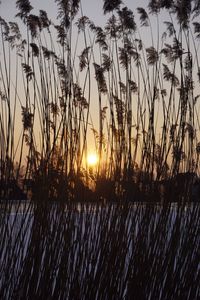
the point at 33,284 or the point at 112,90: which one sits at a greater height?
the point at 112,90

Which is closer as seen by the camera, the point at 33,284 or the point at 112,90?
the point at 33,284

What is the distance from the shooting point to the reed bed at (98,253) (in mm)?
1748

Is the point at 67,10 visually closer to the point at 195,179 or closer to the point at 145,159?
the point at 145,159

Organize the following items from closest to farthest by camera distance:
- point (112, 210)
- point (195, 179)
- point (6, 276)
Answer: point (6, 276), point (112, 210), point (195, 179)

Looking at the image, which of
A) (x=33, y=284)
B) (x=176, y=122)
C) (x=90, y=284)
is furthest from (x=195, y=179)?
(x=33, y=284)

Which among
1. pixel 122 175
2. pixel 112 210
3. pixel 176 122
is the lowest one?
pixel 112 210

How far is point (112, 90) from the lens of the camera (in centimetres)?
195

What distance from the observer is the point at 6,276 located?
68.6 inches

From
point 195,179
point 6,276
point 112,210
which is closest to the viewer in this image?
point 6,276

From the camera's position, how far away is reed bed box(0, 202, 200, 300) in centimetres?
175

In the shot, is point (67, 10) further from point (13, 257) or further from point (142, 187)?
point (13, 257)

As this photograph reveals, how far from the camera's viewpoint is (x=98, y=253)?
183 cm

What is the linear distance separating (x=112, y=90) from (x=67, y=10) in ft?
1.05

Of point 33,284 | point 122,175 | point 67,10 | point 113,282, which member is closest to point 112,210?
point 122,175
